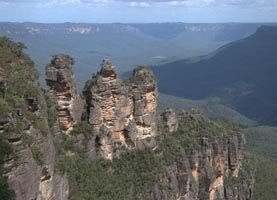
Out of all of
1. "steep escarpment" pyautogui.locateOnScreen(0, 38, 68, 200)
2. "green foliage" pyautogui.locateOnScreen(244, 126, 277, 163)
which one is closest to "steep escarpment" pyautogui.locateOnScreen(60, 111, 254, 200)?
"steep escarpment" pyautogui.locateOnScreen(0, 38, 68, 200)

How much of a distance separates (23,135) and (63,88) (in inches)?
457

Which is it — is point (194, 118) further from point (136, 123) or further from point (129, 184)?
point (129, 184)

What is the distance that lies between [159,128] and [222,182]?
10.4m

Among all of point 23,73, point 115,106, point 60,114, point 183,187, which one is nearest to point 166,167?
point 183,187

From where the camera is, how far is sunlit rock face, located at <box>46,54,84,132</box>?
35500 millimetres

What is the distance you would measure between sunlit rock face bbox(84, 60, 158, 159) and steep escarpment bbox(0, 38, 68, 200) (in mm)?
7529

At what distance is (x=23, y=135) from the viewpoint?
80.0ft

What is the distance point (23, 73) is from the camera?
2941cm

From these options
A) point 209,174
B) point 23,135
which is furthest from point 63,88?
point 209,174

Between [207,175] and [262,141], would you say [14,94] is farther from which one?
[262,141]

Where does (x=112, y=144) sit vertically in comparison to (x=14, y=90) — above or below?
below

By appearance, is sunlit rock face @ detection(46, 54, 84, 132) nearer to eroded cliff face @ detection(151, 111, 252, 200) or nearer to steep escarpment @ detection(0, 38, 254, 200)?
steep escarpment @ detection(0, 38, 254, 200)

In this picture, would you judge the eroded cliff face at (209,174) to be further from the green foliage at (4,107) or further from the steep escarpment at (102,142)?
the green foliage at (4,107)

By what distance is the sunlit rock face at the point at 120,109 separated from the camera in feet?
125
